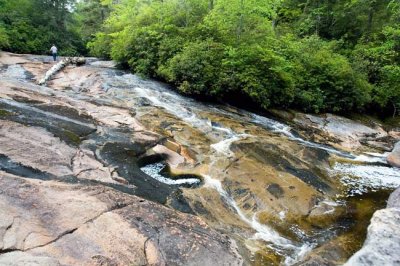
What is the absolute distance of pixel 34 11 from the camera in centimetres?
3094

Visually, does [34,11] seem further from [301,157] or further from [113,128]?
[301,157]

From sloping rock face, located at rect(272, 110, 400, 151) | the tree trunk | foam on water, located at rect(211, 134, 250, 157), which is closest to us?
foam on water, located at rect(211, 134, 250, 157)

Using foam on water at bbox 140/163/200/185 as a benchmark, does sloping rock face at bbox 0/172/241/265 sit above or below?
above

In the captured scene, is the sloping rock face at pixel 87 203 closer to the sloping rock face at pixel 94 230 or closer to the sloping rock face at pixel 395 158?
the sloping rock face at pixel 94 230

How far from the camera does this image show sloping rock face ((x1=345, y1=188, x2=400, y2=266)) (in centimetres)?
497

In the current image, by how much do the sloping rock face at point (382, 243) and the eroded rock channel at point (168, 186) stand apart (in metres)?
1.01

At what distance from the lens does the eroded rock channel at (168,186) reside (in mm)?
5207

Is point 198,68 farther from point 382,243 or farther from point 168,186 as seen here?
point 382,243

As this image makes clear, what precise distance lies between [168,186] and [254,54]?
35.2 feet

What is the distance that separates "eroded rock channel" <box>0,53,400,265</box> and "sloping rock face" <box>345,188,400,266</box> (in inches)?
39.8

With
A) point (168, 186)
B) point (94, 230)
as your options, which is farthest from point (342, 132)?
point (94, 230)

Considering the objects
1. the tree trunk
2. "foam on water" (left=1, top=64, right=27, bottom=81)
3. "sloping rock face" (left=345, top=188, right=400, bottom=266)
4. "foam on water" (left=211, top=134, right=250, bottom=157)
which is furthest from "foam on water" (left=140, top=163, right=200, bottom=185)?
"foam on water" (left=1, top=64, right=27, bottom=81)

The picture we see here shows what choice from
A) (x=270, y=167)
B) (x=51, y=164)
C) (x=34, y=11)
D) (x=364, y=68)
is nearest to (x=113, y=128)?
(x=51, y=164)

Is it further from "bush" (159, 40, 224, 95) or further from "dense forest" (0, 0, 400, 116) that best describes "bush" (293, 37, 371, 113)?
"bush" (159, 40, 224, 95)
